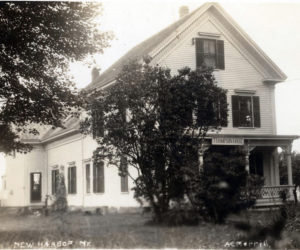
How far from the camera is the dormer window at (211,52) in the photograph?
20.5 metres

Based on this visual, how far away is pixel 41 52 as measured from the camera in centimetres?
1260

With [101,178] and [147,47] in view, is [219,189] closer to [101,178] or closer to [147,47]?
[147,47]

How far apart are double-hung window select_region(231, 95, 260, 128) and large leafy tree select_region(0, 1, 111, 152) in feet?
31.8

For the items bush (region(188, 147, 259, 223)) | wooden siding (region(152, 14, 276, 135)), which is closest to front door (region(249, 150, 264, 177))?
wooden siding (region(152, 14, 276, 135))

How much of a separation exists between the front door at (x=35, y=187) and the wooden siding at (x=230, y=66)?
16161mm

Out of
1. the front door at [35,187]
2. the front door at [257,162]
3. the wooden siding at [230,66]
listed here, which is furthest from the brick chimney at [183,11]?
the front door at [35,187]

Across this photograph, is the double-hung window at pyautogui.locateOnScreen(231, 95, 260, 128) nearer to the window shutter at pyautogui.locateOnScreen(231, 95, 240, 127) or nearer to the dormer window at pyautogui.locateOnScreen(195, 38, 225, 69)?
the window shutter at pyautogui.locateOnScreen(231, 95, 240, 127)

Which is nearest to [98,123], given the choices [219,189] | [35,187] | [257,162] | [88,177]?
[219,189]

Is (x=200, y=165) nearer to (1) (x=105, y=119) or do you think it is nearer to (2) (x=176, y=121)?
(2) (x=176, y=121)

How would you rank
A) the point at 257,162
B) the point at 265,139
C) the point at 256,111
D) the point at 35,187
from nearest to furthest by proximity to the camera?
the point at 265,139
the point at 256,111
the point at 257,162
the point at 35,187

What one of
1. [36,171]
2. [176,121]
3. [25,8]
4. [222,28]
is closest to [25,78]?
[25,8]

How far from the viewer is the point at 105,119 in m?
13.4

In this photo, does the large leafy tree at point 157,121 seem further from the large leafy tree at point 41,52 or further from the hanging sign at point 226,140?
the hanging sign at point 226,140

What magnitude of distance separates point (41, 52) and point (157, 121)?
3.95 meters
